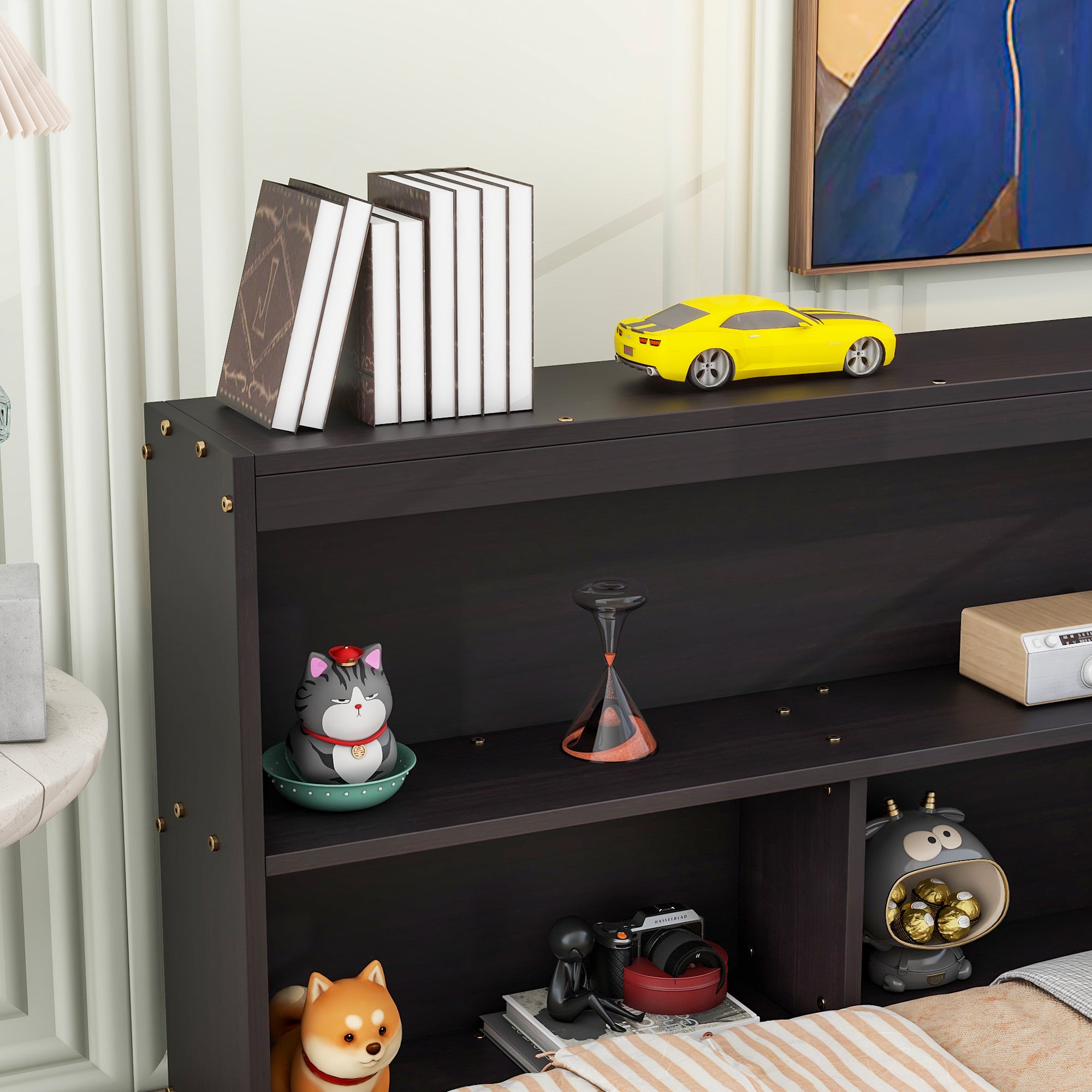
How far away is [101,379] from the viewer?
161 centimetres

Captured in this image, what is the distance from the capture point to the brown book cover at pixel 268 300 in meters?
1.34

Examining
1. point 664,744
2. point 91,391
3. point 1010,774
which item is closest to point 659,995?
point 664,744

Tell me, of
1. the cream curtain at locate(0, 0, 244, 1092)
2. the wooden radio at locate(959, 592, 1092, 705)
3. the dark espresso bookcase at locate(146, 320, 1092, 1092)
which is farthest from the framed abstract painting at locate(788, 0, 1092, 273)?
the cream curtain at locate(0, 0, 244, 1092)

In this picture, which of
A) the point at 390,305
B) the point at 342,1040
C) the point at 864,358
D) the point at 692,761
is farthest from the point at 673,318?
the point at 342,1040

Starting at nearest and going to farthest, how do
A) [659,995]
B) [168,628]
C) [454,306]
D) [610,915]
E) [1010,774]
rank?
1. [454,306]
2. [168,628]
3. [659,995]
4. [610,915]
5. [1010,774]

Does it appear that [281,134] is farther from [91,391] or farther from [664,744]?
[664,744]

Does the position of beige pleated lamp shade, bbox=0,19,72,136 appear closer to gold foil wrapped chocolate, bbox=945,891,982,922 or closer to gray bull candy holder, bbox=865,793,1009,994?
gray bull candy holder, bbox=865,793,1009,994

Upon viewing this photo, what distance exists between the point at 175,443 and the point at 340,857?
1.41ft

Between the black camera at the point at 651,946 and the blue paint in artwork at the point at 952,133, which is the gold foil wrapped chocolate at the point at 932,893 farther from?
the blue paint in artwork at the point at 952,133

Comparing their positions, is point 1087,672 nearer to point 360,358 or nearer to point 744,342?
point 744,342

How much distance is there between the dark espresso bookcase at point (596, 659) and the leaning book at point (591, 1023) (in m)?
0.06

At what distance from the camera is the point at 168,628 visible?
5.13ft

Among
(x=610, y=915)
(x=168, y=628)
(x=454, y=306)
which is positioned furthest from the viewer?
(x=610, y=915)

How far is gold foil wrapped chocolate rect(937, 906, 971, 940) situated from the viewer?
5.97 feet
